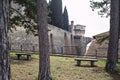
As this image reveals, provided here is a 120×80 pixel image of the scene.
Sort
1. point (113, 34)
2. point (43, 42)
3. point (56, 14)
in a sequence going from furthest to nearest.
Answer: point (56, 14) < point (113, 34) < point (43, 42)

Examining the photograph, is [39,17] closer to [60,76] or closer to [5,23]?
[60,76]

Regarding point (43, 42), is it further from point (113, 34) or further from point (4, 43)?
point (4, 43)

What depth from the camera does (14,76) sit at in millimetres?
A: 11117

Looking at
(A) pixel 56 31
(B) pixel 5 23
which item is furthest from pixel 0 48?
(A) pixel 56 31

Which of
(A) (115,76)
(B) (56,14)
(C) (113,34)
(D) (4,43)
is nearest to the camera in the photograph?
(D) (4,43)

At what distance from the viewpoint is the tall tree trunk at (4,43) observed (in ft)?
9.19

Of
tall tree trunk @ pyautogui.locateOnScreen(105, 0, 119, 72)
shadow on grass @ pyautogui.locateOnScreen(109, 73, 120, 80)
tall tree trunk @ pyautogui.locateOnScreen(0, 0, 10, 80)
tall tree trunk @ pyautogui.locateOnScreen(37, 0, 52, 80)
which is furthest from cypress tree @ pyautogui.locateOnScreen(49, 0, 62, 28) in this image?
tall tree trunk @ pyautogui.locateOnScreen(0, 0, 10, 80)

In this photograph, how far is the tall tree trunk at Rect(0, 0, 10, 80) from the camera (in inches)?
110

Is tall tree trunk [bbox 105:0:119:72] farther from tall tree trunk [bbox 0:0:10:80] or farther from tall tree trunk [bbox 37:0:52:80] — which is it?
tall tree trunk [bbox 0:0:10:80]

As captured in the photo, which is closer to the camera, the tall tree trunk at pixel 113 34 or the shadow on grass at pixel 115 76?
the shadow on grass at pixel 115 76

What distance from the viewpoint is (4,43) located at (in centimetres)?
283

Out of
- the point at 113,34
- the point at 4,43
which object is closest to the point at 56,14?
the point at 113,34

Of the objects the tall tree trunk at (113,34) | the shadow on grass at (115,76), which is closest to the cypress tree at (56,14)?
the tall tree trunk at (113,34)

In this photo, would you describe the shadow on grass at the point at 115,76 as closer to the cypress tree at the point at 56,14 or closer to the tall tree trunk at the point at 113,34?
the tall tree trunk at the point at 113,34
